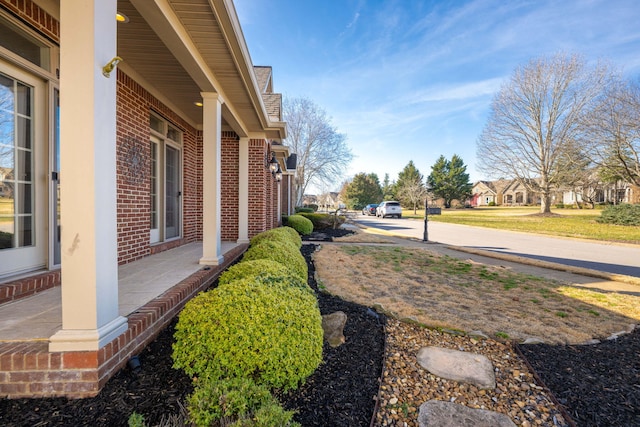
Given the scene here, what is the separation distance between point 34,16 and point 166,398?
3.58 metres

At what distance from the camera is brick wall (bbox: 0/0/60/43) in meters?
2.62

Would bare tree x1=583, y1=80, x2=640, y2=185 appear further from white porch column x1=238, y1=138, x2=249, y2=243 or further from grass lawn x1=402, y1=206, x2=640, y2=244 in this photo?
white porch column x1=238, y1=138, x2=249, y2=243

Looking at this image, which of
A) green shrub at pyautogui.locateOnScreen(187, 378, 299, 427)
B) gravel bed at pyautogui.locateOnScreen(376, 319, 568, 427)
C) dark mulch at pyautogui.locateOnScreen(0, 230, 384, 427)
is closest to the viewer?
green shrub at pyautogui.locateOnScreen(187, 378, 299, 427)

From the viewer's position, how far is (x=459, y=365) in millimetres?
2455

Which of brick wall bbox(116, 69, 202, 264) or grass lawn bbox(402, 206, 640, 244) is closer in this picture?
brick wall bbox(116, 69, 202, 264)

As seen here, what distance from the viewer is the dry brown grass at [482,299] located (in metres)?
3.25

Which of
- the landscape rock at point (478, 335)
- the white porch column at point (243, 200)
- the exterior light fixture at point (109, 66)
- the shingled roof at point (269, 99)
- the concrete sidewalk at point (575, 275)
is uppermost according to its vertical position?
the shingled roof at point (269, 99)

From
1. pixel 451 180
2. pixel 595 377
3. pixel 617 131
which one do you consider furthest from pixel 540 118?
pixel 595 377

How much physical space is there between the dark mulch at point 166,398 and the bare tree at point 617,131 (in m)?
21.9

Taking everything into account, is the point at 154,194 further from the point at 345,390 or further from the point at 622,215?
the point at 622,215

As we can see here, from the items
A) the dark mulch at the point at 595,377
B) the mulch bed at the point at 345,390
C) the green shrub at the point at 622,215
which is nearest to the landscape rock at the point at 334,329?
the mulch bed at the point at 345,390

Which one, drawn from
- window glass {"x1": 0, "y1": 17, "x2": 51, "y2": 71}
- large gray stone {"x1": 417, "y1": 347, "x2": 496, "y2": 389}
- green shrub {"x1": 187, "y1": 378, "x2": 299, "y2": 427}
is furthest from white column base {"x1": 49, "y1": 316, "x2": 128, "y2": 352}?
window glass {"x1": 0, "y1": 17, "x2": 51, "y2": 71}

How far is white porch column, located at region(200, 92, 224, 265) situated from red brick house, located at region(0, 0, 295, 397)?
0.7 inches

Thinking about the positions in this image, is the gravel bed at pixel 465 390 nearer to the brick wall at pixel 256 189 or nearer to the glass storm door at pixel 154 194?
the glass storm door at pixel 154 194
